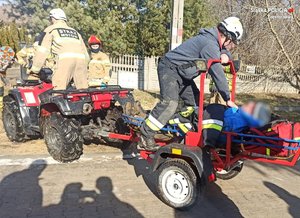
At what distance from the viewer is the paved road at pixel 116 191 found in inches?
162

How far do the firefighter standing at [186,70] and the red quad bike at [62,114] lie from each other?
54.0 inches

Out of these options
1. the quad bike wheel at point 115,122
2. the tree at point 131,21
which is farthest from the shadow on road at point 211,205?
the tree at point 131,21

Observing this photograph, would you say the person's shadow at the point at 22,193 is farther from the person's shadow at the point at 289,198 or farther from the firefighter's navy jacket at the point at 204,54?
the person's shadow at the point at 289,198

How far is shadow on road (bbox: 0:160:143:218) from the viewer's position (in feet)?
13.2

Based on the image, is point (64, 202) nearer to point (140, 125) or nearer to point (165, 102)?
point (140, 125)

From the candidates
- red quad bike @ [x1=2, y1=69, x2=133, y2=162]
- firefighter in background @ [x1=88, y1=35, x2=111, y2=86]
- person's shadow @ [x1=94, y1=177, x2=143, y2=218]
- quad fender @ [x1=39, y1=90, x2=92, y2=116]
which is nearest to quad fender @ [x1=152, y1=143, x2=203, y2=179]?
person's shadow @ [x1=94, y1=177, x2=143, y2=218]

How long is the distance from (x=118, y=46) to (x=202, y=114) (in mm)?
13254

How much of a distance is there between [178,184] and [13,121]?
3.76 metres

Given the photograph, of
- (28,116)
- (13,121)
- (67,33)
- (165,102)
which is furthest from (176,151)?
(13,121)

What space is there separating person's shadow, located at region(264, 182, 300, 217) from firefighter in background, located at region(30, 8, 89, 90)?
3538mm

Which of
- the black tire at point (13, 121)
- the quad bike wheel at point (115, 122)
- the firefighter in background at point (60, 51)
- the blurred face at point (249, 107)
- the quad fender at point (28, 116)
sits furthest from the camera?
the black tire at point (13, 121)

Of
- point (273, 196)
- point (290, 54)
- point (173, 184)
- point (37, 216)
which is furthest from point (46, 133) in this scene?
point (290, 54)

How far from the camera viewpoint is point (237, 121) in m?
4.15

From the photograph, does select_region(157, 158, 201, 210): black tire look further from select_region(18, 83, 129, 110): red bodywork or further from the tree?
the tree
